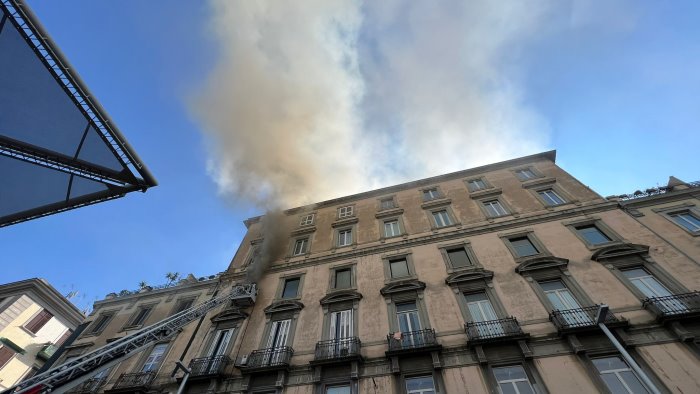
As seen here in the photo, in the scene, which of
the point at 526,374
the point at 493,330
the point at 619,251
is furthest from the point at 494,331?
the point at 619,251

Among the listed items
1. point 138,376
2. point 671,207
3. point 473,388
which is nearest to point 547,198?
point 671,207

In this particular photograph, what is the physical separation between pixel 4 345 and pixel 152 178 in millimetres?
24584

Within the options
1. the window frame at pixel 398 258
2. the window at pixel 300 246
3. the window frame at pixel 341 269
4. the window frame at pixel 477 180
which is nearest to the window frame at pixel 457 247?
the window frame at pixel 398 258

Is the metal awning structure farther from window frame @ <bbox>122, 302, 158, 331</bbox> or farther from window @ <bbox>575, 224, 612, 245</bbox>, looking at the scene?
window @ <bbox>575, 224, 612, 245</bbox>

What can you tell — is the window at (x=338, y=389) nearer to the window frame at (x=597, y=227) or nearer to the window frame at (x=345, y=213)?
the window frame at (x=345, y=213)

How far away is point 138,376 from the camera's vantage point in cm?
1630

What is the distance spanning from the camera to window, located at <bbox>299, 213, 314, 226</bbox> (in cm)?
2551

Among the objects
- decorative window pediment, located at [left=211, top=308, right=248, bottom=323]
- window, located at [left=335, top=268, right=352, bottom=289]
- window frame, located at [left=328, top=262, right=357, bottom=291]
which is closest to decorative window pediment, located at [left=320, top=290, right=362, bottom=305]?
window frame, located at [left=328, top=262, right=357, bottom=291]

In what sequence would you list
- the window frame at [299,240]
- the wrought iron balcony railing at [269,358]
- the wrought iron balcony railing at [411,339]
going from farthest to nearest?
the window frame at [299,240]
the wrought iron balcony railing at [269,358]
the wrought iron balcony railing at [411,339]

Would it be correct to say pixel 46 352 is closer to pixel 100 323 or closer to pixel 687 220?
pixel 100 323

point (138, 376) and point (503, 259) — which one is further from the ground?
point (503, 259)

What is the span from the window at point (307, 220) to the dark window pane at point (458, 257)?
38.4ft

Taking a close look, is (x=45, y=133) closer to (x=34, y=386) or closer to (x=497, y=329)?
(x=34, y=386)

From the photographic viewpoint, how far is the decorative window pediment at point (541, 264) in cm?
1481
